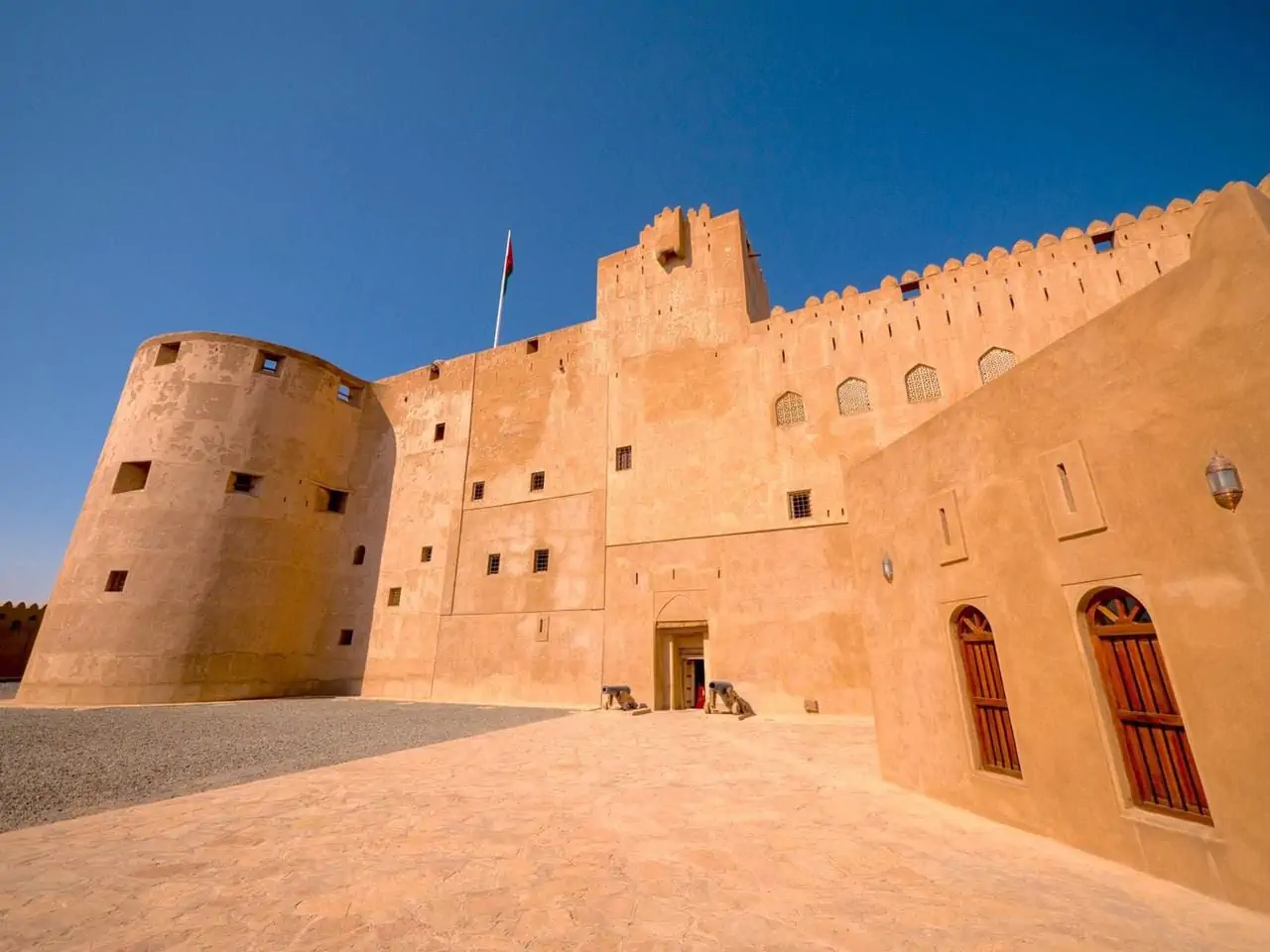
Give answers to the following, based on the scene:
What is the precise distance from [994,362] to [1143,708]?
516 inches

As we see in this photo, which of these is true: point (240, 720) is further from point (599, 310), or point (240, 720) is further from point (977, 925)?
point (599, 310)

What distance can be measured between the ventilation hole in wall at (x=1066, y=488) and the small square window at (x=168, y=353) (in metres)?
28.6

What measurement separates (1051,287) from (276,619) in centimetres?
2793

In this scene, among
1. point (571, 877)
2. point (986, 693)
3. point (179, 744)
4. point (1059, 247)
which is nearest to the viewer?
point (571, 877)

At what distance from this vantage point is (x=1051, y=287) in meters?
14.4

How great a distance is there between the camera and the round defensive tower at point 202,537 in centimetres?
1820

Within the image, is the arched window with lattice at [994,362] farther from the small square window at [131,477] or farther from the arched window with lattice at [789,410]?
the small square window at [131,477]

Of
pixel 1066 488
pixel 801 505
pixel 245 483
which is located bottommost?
pixel 1066 488

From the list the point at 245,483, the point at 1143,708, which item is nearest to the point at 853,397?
the point at 1143,708

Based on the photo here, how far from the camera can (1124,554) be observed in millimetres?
4172

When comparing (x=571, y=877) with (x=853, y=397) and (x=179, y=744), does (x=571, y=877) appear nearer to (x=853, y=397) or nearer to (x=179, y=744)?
(x=179, y=744)

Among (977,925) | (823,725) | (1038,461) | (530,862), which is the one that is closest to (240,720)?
(530,862)

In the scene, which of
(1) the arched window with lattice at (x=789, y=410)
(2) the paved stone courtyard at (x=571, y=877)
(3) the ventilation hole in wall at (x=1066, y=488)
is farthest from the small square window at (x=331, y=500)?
(3) the ventilation hole in wall at (x=1066, y=488)

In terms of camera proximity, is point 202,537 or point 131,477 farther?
point 131,477
